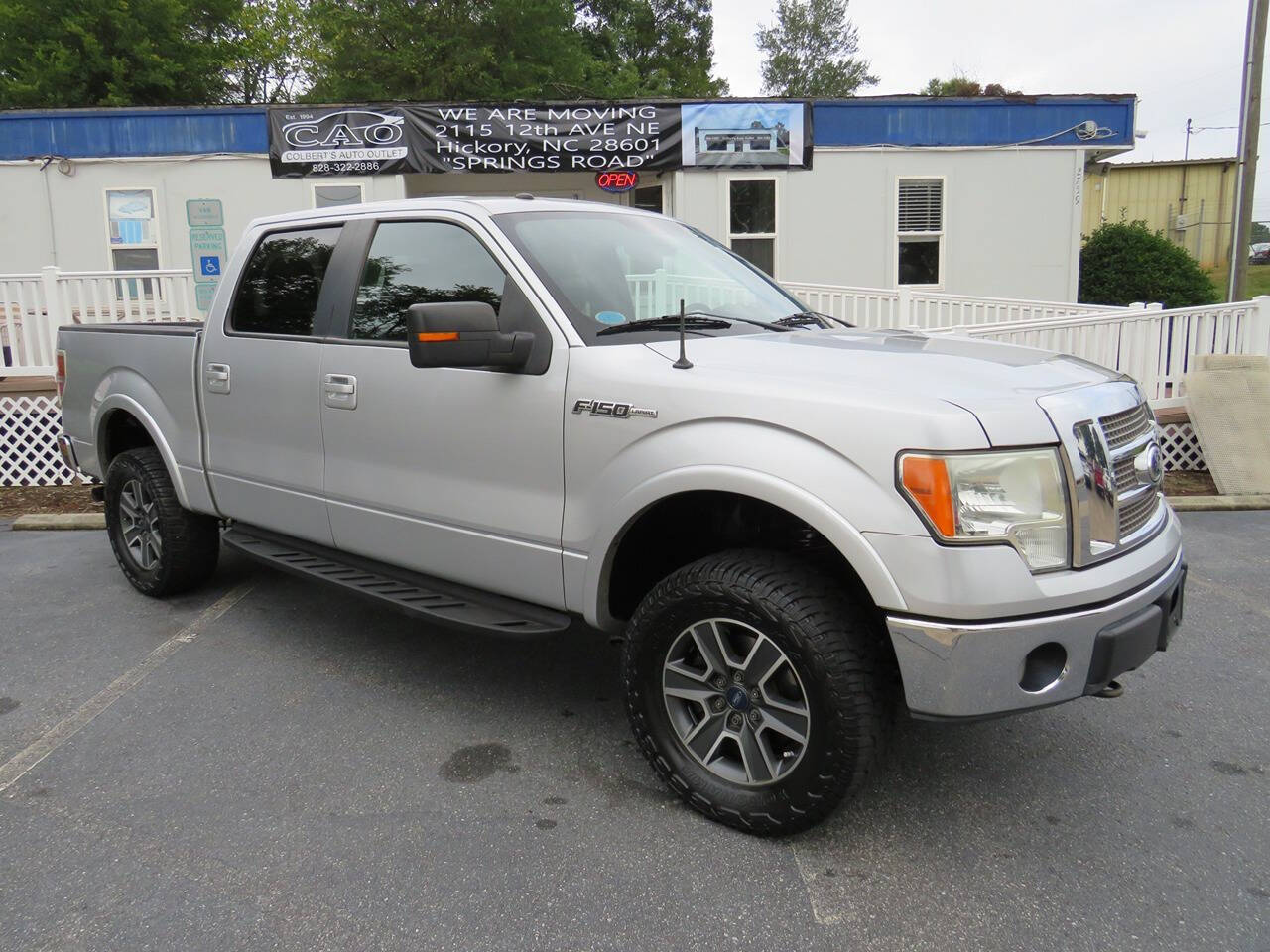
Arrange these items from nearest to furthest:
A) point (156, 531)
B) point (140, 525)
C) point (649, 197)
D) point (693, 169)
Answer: point (156, 531) < point (140, 525) < point (693, 169) < point (649, 197)

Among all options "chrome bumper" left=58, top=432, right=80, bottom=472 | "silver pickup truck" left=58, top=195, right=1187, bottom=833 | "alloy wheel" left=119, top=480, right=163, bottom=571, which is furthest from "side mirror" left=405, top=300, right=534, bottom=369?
"chrome bumper" left=58, top=432, right=80, bottom=472

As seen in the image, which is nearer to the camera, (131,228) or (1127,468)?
(1127,468)

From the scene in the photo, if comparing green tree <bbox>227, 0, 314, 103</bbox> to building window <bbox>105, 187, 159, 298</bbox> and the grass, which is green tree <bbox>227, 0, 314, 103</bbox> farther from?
the grass

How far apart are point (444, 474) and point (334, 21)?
2846 cm

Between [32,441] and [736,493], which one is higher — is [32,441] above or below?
below

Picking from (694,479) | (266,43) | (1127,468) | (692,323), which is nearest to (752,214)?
(692,323)

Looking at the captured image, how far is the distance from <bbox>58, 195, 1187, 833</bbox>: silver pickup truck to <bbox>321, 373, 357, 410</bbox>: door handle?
1cm

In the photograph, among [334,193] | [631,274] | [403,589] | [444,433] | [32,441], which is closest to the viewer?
[444,433]

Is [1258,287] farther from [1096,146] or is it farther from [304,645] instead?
[304,645]

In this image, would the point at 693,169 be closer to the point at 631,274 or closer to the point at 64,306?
the point at 64,306

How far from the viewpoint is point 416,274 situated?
392 cm

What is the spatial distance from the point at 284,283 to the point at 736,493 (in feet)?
8.72

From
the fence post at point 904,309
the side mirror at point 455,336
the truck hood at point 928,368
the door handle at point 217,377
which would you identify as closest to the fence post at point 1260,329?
the fence post at point 904,309

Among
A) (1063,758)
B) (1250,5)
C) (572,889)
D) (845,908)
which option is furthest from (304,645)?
(1250,5)
